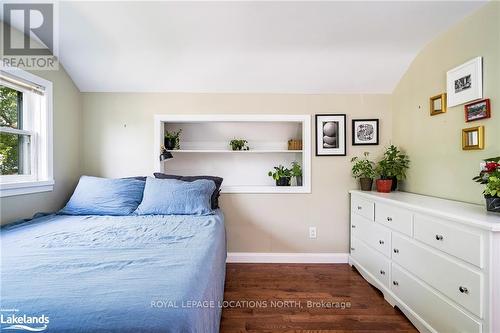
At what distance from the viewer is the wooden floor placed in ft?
5.64

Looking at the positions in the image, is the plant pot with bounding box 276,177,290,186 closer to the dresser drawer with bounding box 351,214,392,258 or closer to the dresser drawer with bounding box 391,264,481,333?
the dresser drawer with bounding box 351,214,392,258

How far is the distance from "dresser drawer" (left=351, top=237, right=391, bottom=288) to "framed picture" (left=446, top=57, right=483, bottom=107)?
4.65 ft

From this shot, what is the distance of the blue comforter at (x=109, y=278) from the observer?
0.75m

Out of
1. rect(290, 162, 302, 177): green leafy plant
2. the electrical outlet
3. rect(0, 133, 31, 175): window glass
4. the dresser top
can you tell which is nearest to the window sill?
rect(0, 133, 31, 175): window glass

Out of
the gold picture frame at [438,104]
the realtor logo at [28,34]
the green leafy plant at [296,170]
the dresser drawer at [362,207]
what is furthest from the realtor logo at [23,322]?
the gold picture frame at [438,104]

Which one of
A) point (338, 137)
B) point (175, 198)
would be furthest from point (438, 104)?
A: point (175, 198)

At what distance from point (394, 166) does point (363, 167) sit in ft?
0.97

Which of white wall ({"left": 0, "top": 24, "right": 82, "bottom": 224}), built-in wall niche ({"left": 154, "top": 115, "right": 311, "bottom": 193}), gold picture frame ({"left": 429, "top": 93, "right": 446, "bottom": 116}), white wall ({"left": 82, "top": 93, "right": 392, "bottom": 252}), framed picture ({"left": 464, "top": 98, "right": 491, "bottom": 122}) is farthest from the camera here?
built-in wall niche ({"left": 154, "top": 115, "right": 311, "bottom": 193})

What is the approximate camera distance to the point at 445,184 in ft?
6.66

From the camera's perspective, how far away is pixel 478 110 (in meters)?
1.73

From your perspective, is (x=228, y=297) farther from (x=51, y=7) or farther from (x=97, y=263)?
(x=51, y=7)

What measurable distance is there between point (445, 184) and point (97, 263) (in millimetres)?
2553

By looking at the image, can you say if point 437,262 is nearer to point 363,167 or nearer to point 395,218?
point 395,218

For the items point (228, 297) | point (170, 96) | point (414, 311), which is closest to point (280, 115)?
point (170, 96)
